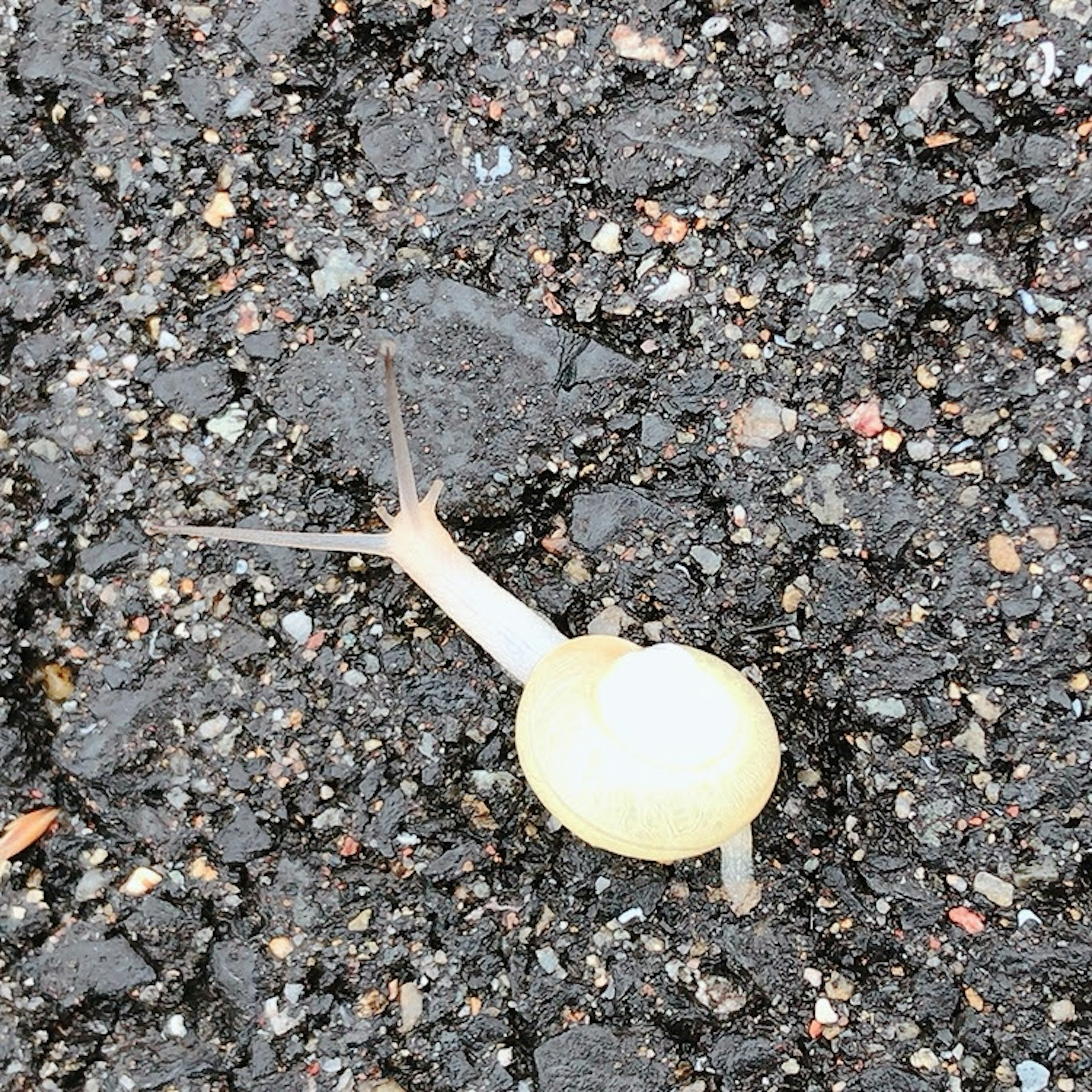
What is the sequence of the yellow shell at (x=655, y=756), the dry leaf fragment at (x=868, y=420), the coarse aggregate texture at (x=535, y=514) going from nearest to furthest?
the yellow shell at (x=655, y=756), the coarse aggregate texture at (x=535, y=514), the dry leaf fragment at (x=868, y=420)

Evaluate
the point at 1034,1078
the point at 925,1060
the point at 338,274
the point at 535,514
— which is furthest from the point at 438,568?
the point at 1034,1078

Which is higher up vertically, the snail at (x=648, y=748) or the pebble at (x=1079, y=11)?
the pebble at (x=1079, y=11)

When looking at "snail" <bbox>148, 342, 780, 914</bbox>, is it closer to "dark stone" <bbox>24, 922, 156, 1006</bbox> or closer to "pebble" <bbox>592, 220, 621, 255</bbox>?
"pebble" <bbox>592, 220, 621, 255</bbox>

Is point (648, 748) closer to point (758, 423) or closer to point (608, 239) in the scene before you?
point (758, 423)

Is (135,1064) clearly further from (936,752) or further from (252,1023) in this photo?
(936,752)

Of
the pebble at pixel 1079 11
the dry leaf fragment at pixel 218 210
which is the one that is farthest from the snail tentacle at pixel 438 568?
the pebble at pixel 1079 11

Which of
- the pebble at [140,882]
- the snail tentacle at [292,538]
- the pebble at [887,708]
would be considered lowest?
the pebble at [887,708]

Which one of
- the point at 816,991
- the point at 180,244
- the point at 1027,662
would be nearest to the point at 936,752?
the point at 1027,662

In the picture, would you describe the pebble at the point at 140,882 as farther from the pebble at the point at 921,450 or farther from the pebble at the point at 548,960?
the pebble at the point at 921,450

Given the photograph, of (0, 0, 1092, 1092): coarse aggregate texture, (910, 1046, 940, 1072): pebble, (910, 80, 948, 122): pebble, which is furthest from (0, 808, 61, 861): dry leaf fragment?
(910, 80, 948, 122): pebble
